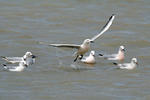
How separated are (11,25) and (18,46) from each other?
236 centimetres

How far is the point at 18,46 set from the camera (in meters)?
20.0

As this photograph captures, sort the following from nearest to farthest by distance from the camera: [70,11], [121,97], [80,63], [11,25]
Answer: [121,97]
[80,63]
[11,25]
[70,11]

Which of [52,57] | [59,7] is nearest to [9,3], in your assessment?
[59,7]

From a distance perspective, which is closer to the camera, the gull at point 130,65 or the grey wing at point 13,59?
the gull at point 130,65

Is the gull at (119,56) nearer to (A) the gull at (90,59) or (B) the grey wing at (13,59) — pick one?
(A) the gull at (90,59)

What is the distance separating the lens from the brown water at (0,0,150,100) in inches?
626

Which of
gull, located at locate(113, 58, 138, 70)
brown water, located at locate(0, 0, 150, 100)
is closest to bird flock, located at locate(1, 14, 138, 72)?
gull, located at locate(113, 58, 138, 70)

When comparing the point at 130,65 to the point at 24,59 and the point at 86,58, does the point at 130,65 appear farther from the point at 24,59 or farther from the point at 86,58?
the point at 24,59

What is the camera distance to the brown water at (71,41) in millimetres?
15891

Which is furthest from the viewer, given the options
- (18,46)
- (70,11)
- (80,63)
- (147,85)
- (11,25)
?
(70,11)

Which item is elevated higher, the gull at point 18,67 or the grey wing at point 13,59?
the grey wing at point 13,59

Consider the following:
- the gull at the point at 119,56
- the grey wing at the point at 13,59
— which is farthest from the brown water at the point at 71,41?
the grey wing at the point at 13,59

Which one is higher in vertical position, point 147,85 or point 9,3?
point 9,3

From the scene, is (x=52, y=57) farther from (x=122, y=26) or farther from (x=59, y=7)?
(x=59, y=7)
